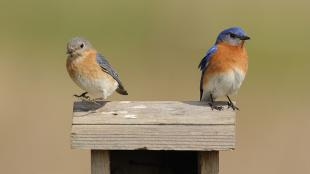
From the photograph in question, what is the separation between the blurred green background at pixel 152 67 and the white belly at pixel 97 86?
8.94 feet

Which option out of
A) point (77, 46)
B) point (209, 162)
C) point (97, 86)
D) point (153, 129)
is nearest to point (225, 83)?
point (97, 86)

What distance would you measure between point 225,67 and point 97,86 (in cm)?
99

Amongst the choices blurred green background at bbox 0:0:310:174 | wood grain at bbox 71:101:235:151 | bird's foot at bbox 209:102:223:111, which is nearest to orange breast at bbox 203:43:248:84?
bird's foot at bbox 209:102:223:111

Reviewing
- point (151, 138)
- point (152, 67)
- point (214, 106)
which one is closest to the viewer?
point (151, 138)

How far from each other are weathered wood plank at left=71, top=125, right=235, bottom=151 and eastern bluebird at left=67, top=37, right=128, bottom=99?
148cm

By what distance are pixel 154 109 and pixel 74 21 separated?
26.5 feet

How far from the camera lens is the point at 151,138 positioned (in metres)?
5.14

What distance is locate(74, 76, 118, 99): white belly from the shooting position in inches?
261

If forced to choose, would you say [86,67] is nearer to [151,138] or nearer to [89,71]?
[89,71]

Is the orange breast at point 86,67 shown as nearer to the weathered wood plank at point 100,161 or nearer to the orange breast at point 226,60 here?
the orange breast at point 226,60

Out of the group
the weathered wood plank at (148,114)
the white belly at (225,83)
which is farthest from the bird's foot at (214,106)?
the white belly at (225,83)

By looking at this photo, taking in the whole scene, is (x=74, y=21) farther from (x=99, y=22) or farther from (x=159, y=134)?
(x=159, y=134)
